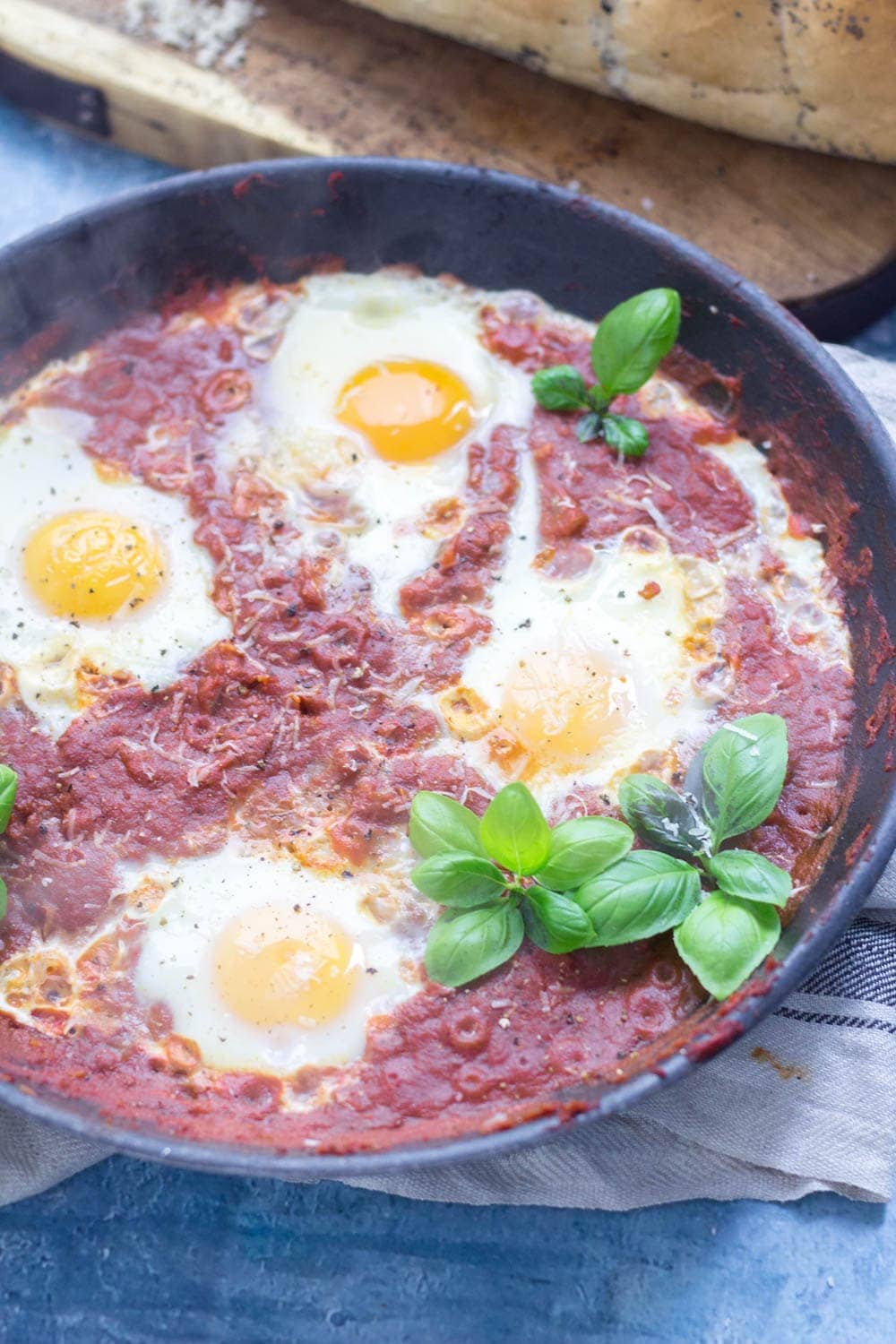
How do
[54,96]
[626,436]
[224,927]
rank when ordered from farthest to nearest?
1. [54,96]
2. [626,436]
3. [224,927]

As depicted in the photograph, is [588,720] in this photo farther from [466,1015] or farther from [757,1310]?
[757,1310]

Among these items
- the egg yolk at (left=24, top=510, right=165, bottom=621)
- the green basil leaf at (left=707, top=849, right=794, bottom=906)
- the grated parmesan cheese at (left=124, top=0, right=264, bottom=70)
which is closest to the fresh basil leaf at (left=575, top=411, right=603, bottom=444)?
the egg yolk at (left=24, top=510, right=165, bottom=621)

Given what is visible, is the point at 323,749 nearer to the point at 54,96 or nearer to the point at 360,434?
the point at 360,434

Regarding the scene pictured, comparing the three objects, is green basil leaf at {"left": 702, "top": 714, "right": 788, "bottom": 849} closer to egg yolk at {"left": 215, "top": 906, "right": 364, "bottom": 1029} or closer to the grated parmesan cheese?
egg yolk at {"left": 215, "top": 906, "right": 364, "bottom": 1029}

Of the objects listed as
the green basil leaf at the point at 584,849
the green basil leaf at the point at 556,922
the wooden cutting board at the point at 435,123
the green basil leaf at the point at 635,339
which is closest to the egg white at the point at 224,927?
the green basil leaf at the point at 556,922

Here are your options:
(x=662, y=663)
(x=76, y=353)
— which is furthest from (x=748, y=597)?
(x=76, y=353)

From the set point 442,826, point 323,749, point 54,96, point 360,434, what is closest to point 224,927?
point 323,749

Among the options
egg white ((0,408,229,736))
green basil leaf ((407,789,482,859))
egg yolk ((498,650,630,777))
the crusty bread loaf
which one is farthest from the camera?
the crusty bread loaf
